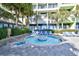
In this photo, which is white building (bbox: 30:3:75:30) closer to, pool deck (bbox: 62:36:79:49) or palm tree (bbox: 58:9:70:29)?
palm tree (bbox: 58:9:70:29)

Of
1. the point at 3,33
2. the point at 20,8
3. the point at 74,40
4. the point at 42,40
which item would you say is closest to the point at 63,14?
the point at 74,40

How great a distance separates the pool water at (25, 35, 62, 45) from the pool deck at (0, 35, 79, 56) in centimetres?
8

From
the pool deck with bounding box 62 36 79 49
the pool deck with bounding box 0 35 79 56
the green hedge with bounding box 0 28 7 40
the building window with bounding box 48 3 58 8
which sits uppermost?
the building window with bounding box 48 3 58 8

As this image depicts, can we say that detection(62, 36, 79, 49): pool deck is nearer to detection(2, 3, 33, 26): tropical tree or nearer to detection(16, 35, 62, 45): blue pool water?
detection(16, 35, 62, 45): blue pool water

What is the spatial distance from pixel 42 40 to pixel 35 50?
245 millimetres

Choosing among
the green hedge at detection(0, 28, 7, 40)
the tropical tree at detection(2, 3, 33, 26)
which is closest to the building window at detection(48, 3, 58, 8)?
the tropical tree at detection(2, 3, 33, 26)

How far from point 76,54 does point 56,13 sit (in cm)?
91

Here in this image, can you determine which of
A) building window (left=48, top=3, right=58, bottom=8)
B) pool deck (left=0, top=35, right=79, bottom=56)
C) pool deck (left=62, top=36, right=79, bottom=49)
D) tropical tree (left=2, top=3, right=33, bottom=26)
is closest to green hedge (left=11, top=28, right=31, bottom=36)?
pool deck (left=0, top=35, right=79, bottom=56)

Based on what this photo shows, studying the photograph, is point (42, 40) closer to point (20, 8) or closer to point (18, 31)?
point (18, 31)

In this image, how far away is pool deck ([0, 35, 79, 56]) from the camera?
5.04 metres

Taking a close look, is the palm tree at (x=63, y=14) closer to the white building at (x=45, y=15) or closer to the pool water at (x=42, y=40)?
the white building at (x=45, y=15)

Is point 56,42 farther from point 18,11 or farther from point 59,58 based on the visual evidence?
point 18,11

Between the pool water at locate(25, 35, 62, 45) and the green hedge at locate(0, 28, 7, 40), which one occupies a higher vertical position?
the green hedge at locate(0, 28, 7, 40)

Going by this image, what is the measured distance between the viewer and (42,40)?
507cm
